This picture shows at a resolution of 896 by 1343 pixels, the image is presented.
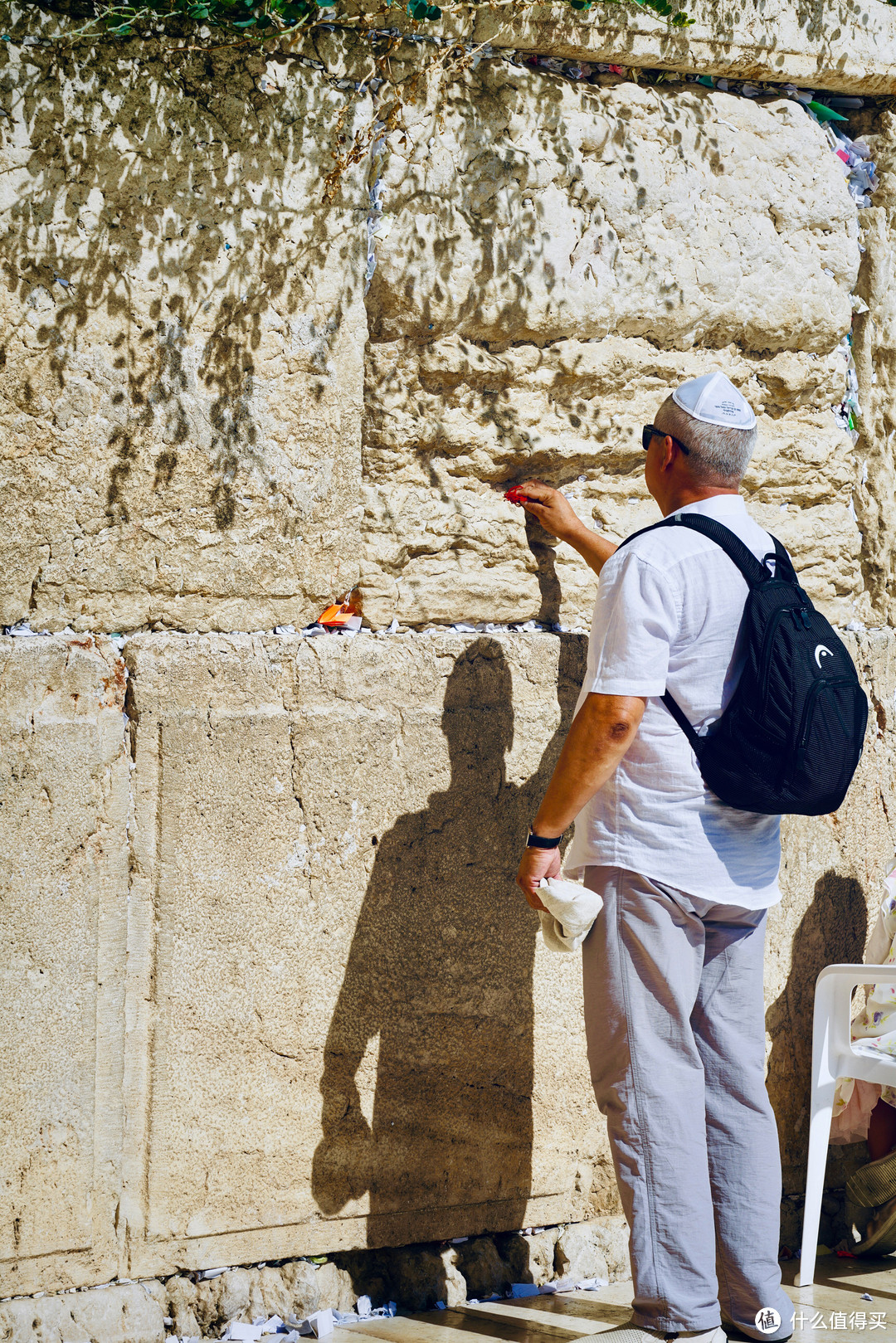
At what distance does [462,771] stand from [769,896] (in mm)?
778

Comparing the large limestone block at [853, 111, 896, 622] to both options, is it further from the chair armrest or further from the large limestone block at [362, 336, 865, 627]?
the chair armrest

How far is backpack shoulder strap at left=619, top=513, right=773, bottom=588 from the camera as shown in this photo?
2328 millimetres

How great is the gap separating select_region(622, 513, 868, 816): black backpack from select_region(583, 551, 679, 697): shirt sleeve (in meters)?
0.12

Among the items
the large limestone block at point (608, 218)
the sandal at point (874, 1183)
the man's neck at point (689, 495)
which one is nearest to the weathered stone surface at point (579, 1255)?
the sandal at point (874, 1183)

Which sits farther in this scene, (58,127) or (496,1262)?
(496,1262)

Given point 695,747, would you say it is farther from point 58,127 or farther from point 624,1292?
point 58,127

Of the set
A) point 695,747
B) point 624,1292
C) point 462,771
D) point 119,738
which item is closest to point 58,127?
point 119,738

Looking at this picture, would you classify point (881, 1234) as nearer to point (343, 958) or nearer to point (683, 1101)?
point (683, 1101)

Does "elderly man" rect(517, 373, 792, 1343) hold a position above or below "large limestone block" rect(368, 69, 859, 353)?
below

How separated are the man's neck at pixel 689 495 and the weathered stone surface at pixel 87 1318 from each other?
2.04 metres

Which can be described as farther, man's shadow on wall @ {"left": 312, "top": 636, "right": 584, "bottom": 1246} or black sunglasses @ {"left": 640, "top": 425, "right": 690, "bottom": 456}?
man's shadow on wall @ {"left": 312, "top": 636, "right": 584, "bottom": 1246}

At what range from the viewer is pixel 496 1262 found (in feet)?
9.37

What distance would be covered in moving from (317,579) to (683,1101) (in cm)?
139

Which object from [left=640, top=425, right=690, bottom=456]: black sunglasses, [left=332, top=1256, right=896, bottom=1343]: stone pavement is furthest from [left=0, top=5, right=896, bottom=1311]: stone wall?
[left=640, top=425, right=690, bottom=456]: black sunglasses
